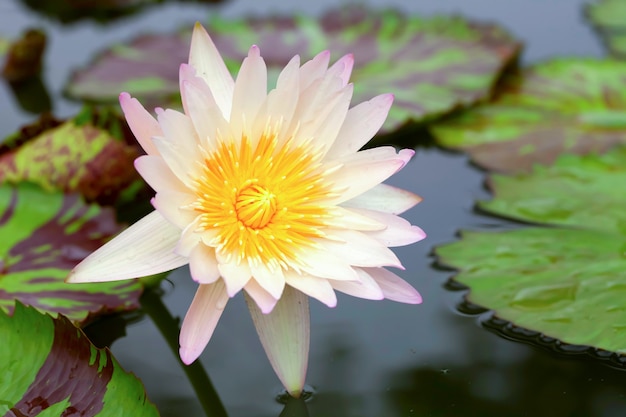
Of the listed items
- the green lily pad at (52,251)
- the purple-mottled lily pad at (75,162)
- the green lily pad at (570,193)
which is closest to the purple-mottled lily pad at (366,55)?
the green lily pad at (570,193)

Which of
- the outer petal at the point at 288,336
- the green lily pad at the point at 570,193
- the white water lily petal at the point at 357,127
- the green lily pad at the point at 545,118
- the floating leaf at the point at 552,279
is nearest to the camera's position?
the outer petal at the point at 288,336

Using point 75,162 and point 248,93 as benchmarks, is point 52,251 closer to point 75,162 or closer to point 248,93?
point 75,162

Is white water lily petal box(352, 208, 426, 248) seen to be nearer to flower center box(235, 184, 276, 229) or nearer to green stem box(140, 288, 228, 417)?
flower center box(235, 184, 276, 229)

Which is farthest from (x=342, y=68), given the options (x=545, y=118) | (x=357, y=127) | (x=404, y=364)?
(x=545, y=118)

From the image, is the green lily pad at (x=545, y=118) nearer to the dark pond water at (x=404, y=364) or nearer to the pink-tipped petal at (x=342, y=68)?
the dark pond water at (x=404, y=364)

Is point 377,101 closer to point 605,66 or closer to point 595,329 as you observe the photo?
point 595,329

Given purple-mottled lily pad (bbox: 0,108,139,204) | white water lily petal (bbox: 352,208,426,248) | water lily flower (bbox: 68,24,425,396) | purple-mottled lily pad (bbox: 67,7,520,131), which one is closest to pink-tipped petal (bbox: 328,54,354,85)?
water lily flower (bbox: 68,24,425,396)

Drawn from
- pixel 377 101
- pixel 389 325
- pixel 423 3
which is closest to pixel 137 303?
pixel 389 325
